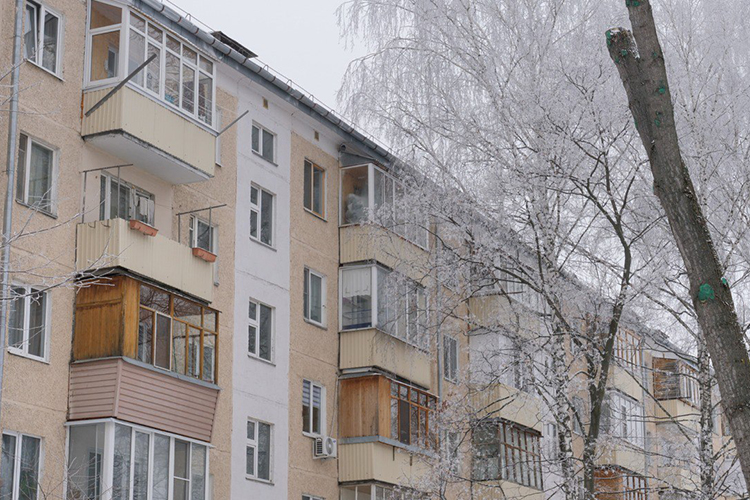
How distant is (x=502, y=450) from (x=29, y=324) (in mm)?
16480

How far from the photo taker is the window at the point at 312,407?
27703 mm

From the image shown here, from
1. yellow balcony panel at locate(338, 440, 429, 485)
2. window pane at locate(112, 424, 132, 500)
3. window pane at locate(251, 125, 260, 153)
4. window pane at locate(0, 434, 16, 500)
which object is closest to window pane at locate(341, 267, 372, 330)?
yellow balcony panel at locate(338, 440, 429, 485)

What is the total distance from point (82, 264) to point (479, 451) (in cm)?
1506

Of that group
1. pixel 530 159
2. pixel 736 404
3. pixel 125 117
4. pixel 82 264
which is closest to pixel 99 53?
pixel 125 117

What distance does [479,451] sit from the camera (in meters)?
33.0

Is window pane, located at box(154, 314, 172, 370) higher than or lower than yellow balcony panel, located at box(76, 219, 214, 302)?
lower

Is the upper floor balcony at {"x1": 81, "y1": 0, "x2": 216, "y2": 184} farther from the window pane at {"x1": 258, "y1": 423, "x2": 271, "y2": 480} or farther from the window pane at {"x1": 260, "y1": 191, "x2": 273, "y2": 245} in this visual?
the window pane at {"x1": 258, "y1": 423, "x2": 271, "y2": 480}

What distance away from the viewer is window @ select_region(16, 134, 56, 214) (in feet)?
66.8

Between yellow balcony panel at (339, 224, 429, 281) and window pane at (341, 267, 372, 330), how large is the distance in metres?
0.35

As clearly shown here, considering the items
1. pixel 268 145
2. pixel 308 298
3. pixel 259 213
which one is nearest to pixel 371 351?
pixel 308 298

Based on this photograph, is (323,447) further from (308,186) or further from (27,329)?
(27,329)

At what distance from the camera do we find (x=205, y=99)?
Result: 24422mm

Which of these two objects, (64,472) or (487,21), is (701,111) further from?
(64,472)

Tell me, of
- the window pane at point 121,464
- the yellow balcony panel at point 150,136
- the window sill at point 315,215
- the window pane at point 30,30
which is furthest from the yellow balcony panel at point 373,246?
the window pane at point 30,30
